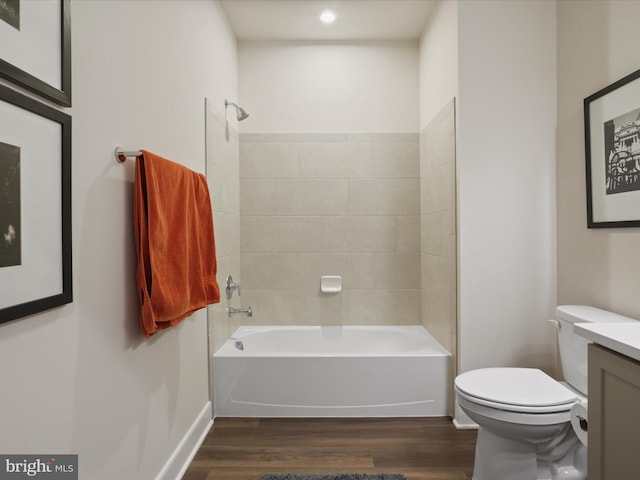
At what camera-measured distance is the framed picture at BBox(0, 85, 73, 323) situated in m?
0.91

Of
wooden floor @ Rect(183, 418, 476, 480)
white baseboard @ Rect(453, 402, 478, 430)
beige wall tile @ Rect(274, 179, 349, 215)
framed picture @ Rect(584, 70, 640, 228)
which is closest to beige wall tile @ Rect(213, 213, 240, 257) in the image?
beige wall tile @ Rect(274, 179, 349, 215)

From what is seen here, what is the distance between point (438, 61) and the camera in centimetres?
279

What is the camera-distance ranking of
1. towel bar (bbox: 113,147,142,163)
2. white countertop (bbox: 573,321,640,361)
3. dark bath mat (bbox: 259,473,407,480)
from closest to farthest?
white countertop (bbox: 573,321,640,361)
towel bar (bbox: 113,147,142,163)
dark bath mat (bbox: 259,473,407,480)

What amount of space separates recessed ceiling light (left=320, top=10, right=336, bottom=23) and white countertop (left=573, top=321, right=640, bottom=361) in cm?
261

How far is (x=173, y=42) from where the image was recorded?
6.45 ft

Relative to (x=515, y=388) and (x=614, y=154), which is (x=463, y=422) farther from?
(x=614, y=154)

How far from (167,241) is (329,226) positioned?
1.85m

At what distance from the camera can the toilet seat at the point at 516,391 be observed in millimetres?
1652

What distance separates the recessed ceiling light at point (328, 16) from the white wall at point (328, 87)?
309 millimetres

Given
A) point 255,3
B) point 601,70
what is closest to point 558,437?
point 601,70

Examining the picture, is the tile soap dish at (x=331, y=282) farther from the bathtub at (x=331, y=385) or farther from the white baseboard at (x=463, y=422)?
the white baseboard at (x=463, y=422)

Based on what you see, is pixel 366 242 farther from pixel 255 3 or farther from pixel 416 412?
pixel 255 3

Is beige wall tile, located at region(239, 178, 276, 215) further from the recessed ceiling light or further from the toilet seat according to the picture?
the toilet seat

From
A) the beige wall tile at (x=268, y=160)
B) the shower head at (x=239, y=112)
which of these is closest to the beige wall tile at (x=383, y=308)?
the beige wall tile at (x=268, y=160)
